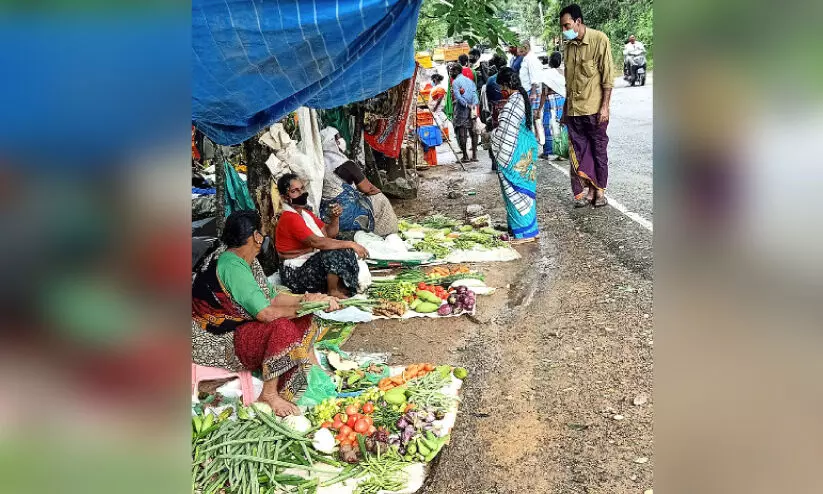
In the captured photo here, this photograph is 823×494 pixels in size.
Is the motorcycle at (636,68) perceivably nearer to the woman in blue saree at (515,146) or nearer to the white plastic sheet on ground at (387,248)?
the woman in blue saree at (515,146)

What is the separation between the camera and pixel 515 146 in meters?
6.63

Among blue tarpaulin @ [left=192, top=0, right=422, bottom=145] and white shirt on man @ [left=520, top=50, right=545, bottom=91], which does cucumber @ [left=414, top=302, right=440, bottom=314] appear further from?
white shirt on man @ [left=520, top=50, right=545, bottom=91]

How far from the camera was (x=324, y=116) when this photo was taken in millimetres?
8539

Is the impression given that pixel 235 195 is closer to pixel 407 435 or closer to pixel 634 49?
pixel 407 435

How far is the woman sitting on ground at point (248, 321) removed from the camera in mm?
3656

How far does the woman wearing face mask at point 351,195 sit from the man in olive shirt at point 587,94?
7.53ft

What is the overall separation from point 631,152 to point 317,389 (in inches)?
349

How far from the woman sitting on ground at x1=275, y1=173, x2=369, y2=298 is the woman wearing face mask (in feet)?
3.91

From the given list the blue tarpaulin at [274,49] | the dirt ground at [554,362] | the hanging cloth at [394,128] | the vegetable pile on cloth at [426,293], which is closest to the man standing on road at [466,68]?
the hanging cloth at [394,128]

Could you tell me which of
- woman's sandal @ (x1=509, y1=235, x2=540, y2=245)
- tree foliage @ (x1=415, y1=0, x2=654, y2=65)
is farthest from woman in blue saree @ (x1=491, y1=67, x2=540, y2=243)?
tree foliage @ (x1=415, y1=0, x2=654, y2=65)

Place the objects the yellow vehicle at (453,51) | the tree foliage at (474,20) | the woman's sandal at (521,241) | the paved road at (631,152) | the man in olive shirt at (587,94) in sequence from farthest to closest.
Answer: the yellow vehicle at (453,51) < the paved road at (631,152) < the man in olive shirt at (587,94) < the woman's sandal at (521,241) < the tree foliage at (474,20)
